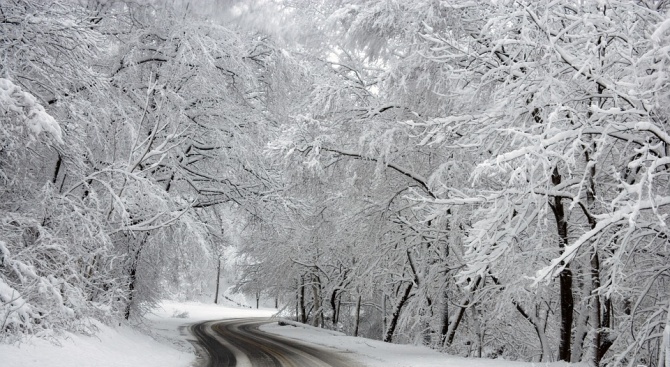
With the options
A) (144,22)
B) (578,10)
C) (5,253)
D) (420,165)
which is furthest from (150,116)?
(578,10)

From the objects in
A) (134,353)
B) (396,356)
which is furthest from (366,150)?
(134,353)

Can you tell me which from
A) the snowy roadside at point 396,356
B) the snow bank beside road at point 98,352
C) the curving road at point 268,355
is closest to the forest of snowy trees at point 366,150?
the snow bank beside road at point 98,352

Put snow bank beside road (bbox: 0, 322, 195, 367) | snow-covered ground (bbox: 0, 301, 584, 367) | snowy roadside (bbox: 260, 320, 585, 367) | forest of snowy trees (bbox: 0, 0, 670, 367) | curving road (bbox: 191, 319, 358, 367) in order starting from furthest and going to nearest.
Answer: curving road (bbox: 191, 319, 358, 367), snowy roadside (bbox: 260, 320, 585, 367), snow-covered ground (bbox: 0, 301, 584, 367), snow bank beside road (bbox: 0, 322, 195, 367), forest of snowy trees (bbox: 0, 0, 670, 367)

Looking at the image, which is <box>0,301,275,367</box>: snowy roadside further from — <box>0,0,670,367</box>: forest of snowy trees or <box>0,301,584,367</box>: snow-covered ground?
<box>0,0,670,367</box>: forest of snowy trees

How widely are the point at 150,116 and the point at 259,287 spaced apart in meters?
21.7

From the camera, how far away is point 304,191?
13.3 meters

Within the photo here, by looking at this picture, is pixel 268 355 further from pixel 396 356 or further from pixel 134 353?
pixel 134 353

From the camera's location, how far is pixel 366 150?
12.0 metres

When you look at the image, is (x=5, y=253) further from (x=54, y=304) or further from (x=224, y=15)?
(x=224, y=15)

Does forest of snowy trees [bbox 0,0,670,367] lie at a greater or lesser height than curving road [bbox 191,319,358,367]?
greater

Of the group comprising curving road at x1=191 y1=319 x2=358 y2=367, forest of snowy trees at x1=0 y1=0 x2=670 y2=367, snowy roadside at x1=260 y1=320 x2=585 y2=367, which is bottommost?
curving road at x1=191 y1=319 x2=358 y2=367

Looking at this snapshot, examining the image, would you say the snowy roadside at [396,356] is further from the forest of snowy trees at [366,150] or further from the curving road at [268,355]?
the forest of snowy trees at [366,150]

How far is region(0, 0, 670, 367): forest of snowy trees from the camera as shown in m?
6.56

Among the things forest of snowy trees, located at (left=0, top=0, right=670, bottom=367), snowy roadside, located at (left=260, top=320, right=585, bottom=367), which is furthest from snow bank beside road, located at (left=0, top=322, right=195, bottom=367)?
snowy roadside, located at (left=260, top=320, right=585, bottom=367)
